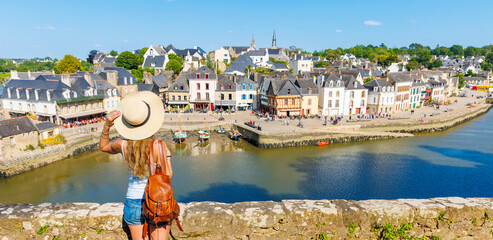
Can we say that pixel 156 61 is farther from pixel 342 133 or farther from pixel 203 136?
pixel 342 133

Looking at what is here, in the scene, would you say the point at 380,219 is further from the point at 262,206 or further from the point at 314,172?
the point at 314,172

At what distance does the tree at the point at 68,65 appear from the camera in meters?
66.1

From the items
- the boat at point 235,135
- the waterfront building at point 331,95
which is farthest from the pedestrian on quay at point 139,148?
the waterfront building at point 331,95

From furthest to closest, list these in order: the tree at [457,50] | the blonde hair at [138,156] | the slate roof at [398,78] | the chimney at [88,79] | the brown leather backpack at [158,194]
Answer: the tree at [457,50], the slate roof at [398,78], the chimney at [88,79], the blonde hair at [138,156], the brown leather backpack at [158,194]

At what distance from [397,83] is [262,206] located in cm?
5003

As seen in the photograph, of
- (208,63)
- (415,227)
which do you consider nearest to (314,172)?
(415,227)

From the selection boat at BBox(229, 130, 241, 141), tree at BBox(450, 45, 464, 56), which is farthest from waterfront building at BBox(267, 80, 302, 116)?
tree at BBox(450, 45, 464, 56)

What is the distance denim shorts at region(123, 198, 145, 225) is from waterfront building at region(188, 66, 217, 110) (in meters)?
43.1

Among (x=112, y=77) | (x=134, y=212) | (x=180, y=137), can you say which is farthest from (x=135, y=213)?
(x=112, y=77)

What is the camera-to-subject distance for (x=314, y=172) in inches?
1003

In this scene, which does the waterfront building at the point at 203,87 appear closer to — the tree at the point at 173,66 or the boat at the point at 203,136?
the boat at the point at 203,136

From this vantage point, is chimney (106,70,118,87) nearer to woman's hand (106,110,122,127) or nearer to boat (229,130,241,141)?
boat (229,130,241,141)

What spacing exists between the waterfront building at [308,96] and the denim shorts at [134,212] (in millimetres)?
40662

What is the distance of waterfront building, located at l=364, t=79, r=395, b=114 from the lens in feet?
152
